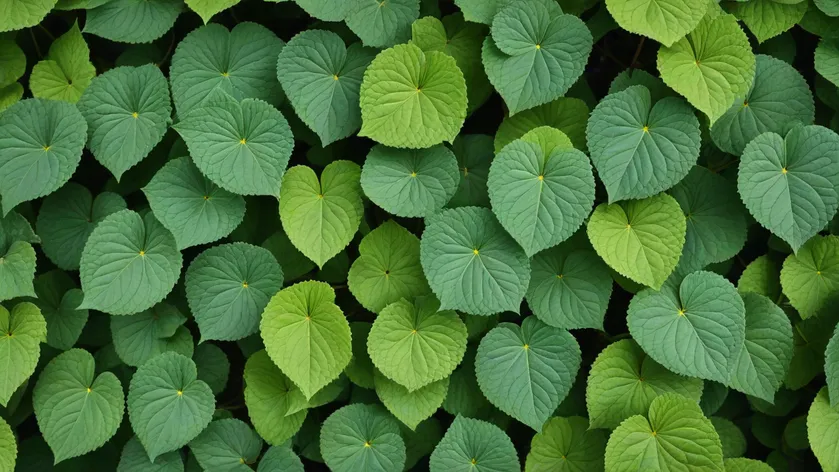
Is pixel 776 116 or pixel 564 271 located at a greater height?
pixel 776 116

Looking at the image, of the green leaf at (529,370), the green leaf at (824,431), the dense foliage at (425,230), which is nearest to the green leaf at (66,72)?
the dense foliage at (425,230)

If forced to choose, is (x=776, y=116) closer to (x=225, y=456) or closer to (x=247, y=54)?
(x=247, y=54)

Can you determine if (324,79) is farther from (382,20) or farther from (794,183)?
(794,183)

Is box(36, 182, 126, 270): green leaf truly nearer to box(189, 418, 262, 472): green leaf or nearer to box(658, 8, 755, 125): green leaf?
box(189, 418, 262, 472): green leaf

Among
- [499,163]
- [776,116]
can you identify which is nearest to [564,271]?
[499,163]

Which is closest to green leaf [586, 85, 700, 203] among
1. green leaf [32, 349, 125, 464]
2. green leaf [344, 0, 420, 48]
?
green leaf [344, 0, 420, 48]

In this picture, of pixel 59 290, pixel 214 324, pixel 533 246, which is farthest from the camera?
pixel 59 290

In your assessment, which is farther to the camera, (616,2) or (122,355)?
(122,355)
